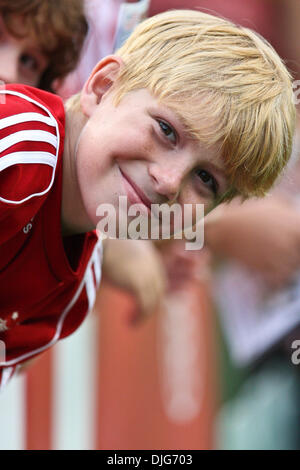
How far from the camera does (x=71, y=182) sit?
569mm

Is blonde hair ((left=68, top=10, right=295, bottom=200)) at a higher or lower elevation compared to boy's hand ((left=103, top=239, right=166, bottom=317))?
higher

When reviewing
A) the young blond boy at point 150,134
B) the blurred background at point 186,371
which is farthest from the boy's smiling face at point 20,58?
the blurred background at point 186,371

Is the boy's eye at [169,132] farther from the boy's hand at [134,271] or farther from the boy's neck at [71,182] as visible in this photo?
the boy's hand at [134,271]

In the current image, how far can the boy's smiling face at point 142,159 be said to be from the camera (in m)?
0.53

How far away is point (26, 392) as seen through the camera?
4.49ft

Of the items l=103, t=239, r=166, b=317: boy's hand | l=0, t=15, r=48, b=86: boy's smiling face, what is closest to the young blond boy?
l=0, t=15, r=48, b=86: boy's smiling face

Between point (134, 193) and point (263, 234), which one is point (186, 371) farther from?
point (134, 193)

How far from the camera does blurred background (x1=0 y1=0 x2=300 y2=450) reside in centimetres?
127

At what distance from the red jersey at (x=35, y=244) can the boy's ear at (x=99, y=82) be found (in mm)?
20

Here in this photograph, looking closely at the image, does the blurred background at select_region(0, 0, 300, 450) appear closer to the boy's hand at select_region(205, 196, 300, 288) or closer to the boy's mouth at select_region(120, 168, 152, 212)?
the boy's hand at select_region(205, 196, 300, 288)

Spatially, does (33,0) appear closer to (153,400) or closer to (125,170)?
(125,170)

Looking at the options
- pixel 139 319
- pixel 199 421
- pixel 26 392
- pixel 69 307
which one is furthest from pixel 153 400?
pixel 69 307
